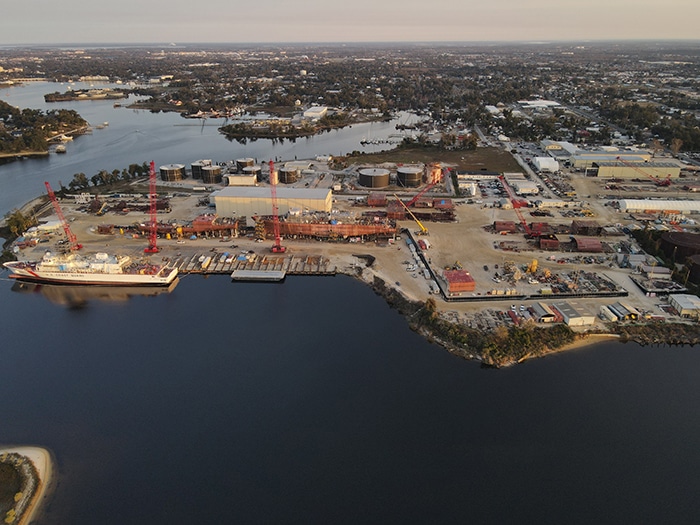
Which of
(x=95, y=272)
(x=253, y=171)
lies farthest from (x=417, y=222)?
(x=95, y=272)

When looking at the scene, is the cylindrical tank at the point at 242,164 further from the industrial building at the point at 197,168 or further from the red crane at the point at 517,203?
the red crane at the point at 517,203

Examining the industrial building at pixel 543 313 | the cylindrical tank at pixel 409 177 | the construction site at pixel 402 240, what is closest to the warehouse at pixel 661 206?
the construction site at pixel 402 240

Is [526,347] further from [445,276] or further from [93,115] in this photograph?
[93,115]

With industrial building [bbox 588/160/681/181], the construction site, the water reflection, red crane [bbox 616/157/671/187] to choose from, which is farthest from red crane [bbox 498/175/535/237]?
the water reflection

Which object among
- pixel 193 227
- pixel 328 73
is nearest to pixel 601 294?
pixel 193 227

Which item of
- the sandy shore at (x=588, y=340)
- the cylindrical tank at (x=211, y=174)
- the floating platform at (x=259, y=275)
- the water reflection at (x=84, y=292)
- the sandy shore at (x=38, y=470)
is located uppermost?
the cylindrical tank at (x=211, y=174)

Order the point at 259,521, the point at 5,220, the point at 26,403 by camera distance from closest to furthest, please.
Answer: the point at 259,521 → the point at 26,403 → the point at 5,220
